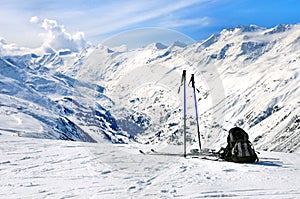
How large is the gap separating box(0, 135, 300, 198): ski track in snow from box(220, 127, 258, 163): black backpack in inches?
20.3

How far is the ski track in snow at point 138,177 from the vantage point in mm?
11646

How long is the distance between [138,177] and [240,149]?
5.73m

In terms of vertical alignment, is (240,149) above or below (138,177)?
above

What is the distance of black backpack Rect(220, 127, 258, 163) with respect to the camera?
16969 millimetres

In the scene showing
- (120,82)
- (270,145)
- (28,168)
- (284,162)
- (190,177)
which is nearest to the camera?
(120,82)

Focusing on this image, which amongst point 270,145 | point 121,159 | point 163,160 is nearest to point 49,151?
point 121,159

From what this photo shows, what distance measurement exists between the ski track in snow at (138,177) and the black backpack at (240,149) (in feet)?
1.69

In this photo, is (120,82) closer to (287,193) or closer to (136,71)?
(136,71)

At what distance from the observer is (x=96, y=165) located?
16.4 metres

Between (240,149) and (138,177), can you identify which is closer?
(138,177)

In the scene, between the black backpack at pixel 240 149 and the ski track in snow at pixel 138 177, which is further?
the black backpack at pixel 240 149

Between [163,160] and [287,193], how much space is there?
7.71m

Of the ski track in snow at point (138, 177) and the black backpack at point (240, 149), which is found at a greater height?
the black backpack at point (240, 149)

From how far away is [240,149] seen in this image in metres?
17.2
